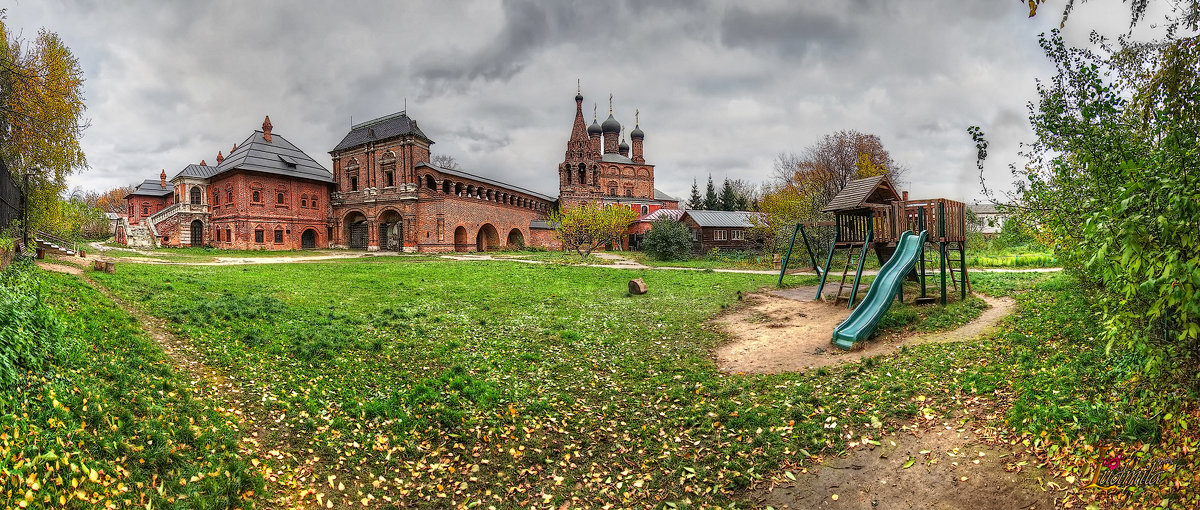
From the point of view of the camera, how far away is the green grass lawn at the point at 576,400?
518 cm

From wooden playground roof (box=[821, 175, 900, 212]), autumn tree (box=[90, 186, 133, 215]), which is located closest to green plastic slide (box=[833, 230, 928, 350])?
wooden playground roof (box=[821, 175, 900, 212])

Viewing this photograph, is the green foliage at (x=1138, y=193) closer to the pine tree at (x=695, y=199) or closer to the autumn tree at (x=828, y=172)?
the autumn tree at (x=828, y=172)

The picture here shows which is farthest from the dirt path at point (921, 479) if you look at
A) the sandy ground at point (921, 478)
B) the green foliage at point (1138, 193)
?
the green foliage at point (1138, 193)

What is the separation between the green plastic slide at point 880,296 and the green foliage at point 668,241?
24.7 meters

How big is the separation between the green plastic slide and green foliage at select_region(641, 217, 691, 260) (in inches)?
972

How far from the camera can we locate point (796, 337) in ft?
35.1

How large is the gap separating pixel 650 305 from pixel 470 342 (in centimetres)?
662

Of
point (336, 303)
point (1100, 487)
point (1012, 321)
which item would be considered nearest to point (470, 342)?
point (336, 303)

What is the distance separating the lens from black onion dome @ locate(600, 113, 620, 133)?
69.6 metres

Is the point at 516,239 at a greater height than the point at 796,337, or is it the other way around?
the point at 516,239

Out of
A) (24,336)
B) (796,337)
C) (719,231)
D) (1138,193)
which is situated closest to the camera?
(1138,193)

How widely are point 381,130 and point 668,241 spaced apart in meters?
27.8

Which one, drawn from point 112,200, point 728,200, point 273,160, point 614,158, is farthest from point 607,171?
point 112,200

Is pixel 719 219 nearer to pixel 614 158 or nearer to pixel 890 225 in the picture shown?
pixel 614 158
